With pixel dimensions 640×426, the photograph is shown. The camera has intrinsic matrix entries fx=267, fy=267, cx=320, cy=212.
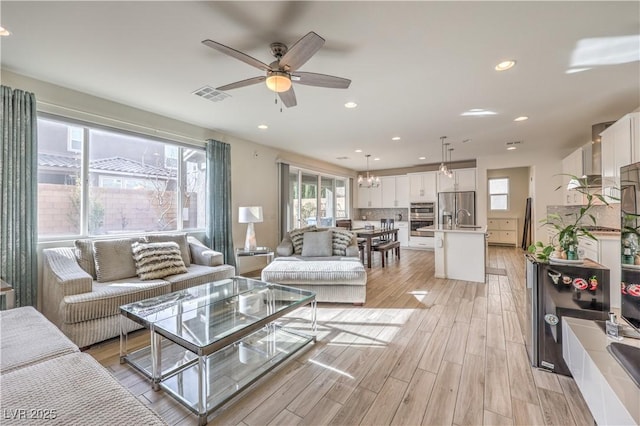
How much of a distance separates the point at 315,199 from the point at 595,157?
5393mm

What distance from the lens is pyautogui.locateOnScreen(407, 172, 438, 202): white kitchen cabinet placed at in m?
7.63

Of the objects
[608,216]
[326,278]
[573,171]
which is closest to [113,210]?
[326,278]

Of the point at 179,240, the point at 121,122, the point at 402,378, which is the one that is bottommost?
the point at 402,378

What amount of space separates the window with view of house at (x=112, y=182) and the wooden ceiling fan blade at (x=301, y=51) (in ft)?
8.96

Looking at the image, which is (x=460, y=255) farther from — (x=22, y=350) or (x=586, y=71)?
(x=22, y=350)

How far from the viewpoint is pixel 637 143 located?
9.39ft

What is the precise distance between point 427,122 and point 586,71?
1.78m

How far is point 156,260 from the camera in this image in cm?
306

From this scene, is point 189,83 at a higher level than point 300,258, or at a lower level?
higher

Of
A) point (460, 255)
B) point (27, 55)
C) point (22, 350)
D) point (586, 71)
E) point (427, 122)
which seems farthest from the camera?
point (460, 255)

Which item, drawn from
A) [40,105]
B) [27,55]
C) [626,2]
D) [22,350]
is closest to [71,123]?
[40,105]

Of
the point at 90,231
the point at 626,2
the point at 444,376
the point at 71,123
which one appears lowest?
the point at 444,376

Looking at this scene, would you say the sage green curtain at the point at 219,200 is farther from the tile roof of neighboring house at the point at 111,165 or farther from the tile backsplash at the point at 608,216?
the tile backsplash at the point at 608,216

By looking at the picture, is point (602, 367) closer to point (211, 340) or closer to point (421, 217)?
point (211, 340)
